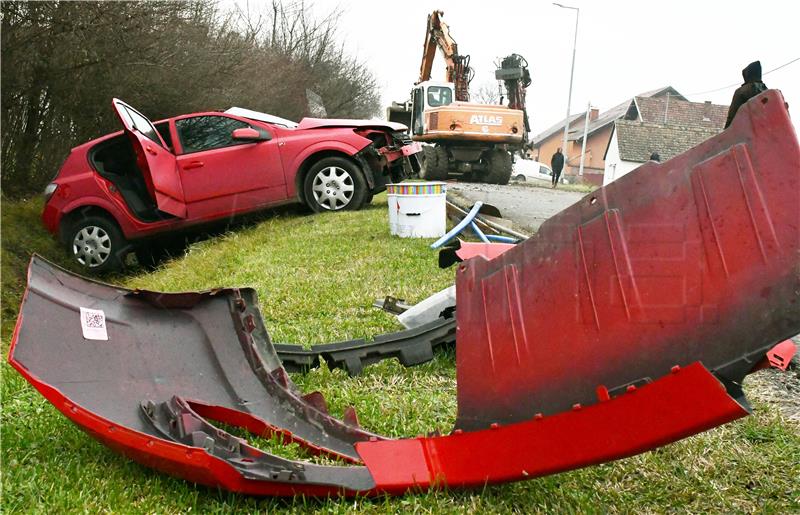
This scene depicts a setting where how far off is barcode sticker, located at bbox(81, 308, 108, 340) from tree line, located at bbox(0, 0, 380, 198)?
34.2 feet

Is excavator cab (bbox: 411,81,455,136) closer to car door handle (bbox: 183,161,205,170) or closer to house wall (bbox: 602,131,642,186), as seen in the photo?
car door handle (bbox: 183,161,205,170)

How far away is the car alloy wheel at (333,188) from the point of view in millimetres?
9672

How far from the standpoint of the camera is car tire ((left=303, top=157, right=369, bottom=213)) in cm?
962

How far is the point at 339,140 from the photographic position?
9578mm

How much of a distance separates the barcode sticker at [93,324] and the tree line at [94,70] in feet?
34.2

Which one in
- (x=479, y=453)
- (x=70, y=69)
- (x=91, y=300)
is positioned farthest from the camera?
(x=70, y=69)

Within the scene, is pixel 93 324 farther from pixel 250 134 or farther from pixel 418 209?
pixel 250 134

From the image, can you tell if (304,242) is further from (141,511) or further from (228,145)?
(141,511)

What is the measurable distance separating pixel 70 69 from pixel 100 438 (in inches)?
482

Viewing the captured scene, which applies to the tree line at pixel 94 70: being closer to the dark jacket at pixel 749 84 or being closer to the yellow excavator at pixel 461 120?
the yellow excavator at pixel 461 120

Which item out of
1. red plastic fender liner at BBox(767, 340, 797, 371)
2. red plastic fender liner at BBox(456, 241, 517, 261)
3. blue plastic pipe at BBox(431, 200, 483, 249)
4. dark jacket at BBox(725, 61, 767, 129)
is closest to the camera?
red plastic fender liner at BBox(767, 340, 797, 371)

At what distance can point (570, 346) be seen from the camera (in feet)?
6.25

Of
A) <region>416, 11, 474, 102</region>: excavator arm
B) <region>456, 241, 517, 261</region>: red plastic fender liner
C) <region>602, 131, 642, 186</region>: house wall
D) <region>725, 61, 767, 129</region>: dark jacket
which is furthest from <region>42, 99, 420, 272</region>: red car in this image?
<region>602, 131, 642, 186</region>: house wall

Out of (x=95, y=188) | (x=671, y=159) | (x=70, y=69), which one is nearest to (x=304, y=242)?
(x=95, y=188)
